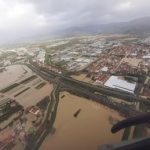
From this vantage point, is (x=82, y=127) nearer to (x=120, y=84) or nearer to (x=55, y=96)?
(x=55, y=96)

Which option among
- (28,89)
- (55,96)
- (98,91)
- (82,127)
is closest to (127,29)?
(98,91)

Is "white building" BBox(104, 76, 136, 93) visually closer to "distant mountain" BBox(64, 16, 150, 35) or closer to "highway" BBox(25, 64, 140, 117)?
"highway" BBox(25, 64, 140, 117)

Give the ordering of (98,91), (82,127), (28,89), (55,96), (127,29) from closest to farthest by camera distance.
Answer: (82,127), (55,96), (98,91), (28,89), (127,29)

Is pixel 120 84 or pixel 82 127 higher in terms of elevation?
pixel 82 127

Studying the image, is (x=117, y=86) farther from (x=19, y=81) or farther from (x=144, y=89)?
(x=19, y=81)

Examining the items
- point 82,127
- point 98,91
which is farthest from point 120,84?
point 82,127

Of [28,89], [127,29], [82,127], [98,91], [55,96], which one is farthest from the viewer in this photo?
[127,29]

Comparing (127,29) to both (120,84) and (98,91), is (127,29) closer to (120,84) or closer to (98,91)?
(120,84)

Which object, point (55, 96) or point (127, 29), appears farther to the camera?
point (127, 29)

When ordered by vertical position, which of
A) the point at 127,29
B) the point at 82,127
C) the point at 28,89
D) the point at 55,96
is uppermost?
the point at 82,127
